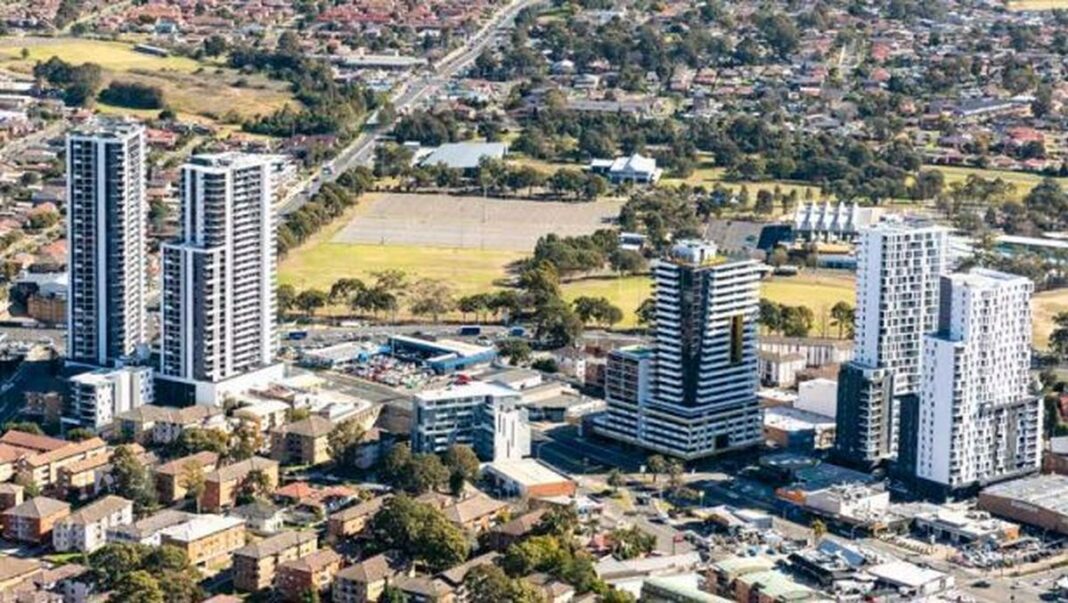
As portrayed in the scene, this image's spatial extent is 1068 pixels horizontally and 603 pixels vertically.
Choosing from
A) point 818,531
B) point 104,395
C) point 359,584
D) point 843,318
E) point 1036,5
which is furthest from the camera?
point 1036,5

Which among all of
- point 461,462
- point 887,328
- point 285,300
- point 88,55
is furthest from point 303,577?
point 88,55

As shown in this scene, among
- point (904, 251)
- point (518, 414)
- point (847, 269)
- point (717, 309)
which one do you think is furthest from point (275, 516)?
point (847, 269)

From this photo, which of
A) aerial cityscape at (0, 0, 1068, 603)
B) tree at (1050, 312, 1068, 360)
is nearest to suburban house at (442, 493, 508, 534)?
aerial cityscape at (0, 0, 1068, 603)

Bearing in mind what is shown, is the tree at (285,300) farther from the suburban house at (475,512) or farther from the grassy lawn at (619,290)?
the suburban house at (475,512)

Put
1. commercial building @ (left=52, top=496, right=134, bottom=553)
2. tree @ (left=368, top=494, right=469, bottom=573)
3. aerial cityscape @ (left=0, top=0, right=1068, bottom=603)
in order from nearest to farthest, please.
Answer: tree @ (left=368, top=494, right=469, bottom=573) → aerial cityscape @ (left=0, top=0, right=1068, bottom=603) → commercial building @ (left=52, top=496, right=134, bottom=553)

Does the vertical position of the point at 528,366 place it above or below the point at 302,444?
above

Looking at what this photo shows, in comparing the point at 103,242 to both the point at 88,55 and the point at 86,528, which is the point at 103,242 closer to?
the point at 86,528

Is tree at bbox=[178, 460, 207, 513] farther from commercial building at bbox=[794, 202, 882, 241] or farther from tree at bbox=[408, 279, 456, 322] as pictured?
commercial building at bbox=[794, 202, 882, 241]
